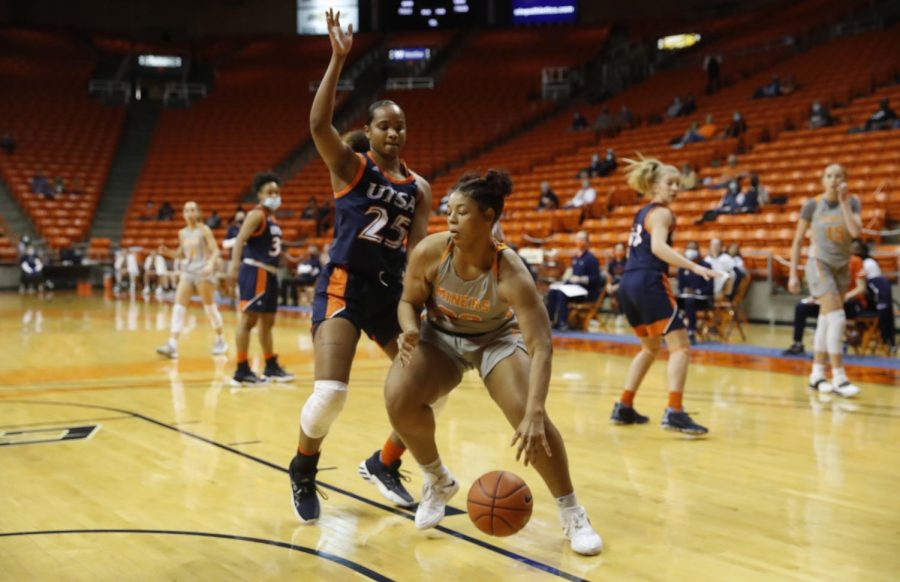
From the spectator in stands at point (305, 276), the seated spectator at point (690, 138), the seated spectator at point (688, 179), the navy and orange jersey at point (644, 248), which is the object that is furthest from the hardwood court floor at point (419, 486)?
the seated spectator at point (690, 138)

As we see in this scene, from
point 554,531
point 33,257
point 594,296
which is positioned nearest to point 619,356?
point 594,296

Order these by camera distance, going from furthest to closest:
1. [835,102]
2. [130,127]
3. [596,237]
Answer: [130,127], [835,102], [596,237]

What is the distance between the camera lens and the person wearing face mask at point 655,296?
6.14 meters

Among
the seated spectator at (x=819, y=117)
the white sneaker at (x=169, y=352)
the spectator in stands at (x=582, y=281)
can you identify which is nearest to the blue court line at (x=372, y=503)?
the white sneaker at (x=169, y=352)

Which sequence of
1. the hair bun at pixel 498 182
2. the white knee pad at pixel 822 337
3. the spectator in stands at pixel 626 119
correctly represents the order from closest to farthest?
the hair bun at pixel 498 182 < the white knee pad at pixel 822 337 < the spectator in stands at pixel 626 119

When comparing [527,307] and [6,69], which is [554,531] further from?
[6,69]

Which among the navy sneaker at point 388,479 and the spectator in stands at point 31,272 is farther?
the spectator in stands at point 31,272

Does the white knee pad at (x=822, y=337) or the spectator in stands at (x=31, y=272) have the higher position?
the white knee pad at (x=822, y=337)

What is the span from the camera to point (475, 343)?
3904 mm

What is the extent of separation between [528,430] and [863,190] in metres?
12.9

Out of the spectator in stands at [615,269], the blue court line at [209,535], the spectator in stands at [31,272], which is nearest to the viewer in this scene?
the blue court line at [209,535]

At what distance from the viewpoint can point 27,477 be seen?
474 cm

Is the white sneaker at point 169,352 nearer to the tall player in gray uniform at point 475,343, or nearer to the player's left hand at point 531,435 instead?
the tall player in gray uniform at point 475,343

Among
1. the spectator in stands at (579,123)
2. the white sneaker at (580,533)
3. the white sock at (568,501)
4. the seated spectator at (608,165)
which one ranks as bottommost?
the white sneaker at (580,533)
